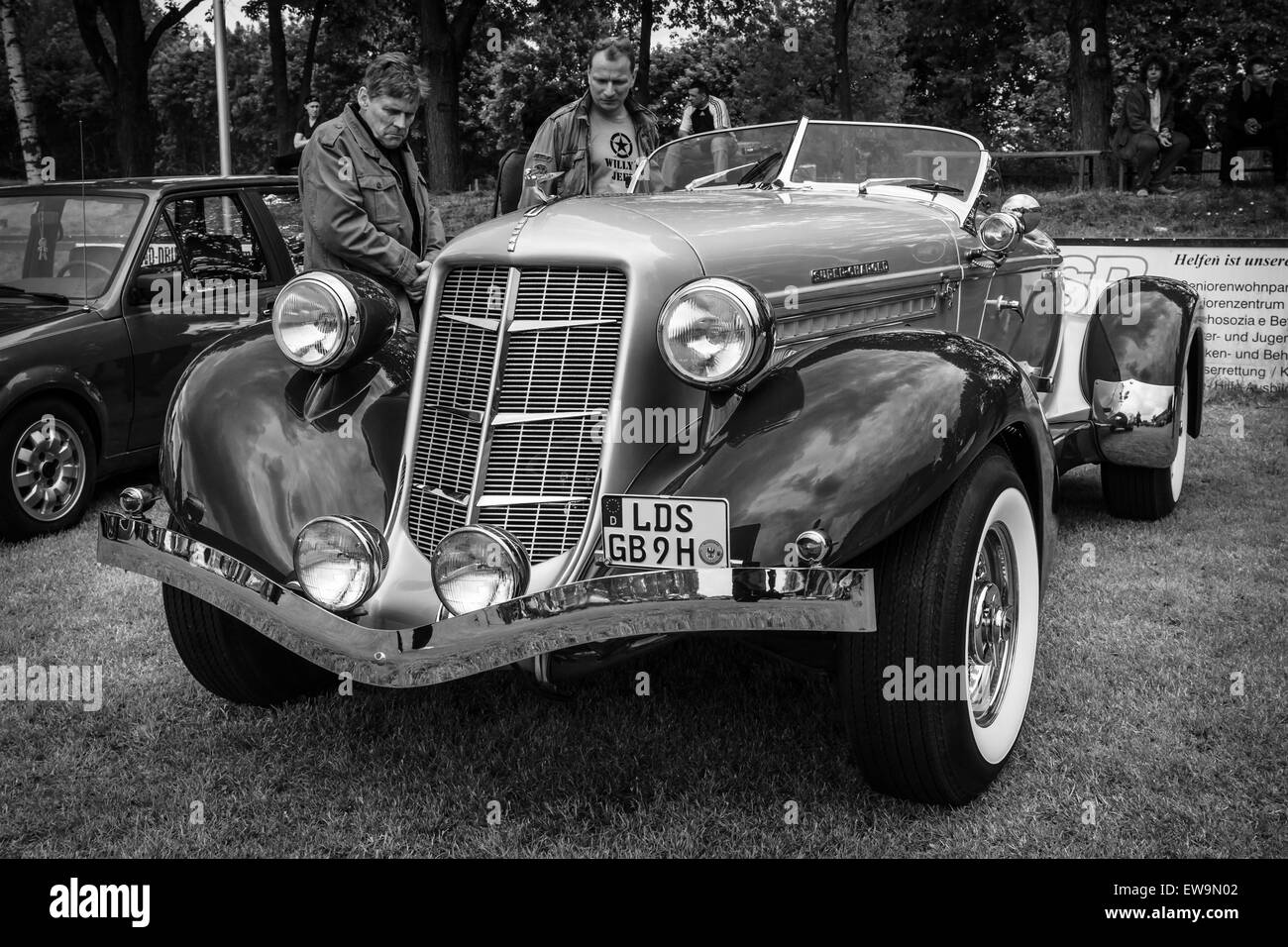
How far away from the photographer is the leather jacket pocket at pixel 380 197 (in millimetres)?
4953

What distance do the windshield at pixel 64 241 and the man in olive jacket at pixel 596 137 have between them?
8.35ft

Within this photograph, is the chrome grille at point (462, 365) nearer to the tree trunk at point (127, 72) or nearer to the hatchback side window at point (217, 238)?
the hatchback side window at point (217, 238)

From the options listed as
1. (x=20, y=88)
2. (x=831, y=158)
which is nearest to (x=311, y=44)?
(x=20, y=88)

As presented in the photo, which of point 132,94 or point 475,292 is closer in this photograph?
point 475,292

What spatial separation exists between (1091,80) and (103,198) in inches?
629

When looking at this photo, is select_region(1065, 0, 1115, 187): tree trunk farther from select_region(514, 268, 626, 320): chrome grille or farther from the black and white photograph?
select_region(514, 268, 626, 320): chrome grille

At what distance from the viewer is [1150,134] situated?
15.4m

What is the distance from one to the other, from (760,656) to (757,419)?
1501 mm

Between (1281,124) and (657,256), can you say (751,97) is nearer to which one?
(1281,124)

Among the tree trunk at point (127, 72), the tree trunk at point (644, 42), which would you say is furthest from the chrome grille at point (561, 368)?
the tree trunk at point (644, 42)

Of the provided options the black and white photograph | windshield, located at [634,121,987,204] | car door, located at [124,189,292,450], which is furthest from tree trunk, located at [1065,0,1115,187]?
car door, located at [124,189,292,450]

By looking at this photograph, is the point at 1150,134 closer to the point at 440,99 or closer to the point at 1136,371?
the point at 440,99

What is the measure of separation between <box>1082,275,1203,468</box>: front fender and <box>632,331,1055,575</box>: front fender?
2.58 meters
